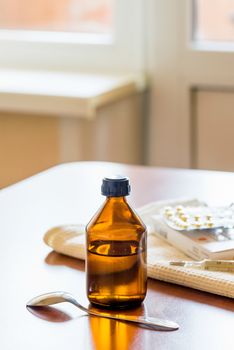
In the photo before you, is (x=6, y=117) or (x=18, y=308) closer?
(x=18, y=308)

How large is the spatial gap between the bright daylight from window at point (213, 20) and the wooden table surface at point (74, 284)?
1.17 meters

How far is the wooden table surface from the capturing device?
2.97ft

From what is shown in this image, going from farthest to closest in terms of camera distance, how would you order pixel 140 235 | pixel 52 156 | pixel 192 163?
pixel 192 163 → pixel 52 156 → pixel 140 235

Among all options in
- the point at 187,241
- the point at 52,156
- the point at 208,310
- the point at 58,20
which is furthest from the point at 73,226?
the point at 58,20

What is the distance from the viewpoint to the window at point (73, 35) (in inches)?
108

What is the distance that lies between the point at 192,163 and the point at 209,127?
13 centimetres

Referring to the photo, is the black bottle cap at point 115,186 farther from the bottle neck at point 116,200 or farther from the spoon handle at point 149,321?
the spoon handle at point 149,321

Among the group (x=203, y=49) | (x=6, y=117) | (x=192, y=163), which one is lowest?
(x=192, y=163)

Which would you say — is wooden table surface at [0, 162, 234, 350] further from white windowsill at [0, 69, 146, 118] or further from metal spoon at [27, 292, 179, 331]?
white windowsill at [0, 69, 146, 118]

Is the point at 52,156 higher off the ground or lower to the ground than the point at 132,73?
lower

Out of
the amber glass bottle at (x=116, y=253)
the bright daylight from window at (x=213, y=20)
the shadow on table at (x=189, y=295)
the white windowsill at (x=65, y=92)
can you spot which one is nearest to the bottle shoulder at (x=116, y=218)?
the amber glass bottle at (x=116, y=253)

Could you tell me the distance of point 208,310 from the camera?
3.23 feet

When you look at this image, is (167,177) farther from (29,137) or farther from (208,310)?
(29,137)

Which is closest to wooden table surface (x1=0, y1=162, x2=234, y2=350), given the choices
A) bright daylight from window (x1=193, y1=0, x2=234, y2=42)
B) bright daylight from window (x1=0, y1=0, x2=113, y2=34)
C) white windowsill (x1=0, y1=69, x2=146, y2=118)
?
white windowsill (x1=0, y1=69, x2=146, y2=118)
